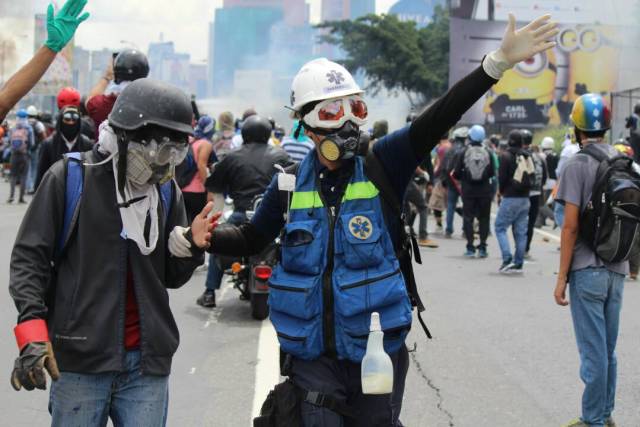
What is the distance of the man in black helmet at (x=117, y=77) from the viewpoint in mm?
6621

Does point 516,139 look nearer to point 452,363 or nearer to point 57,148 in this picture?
point 452,363

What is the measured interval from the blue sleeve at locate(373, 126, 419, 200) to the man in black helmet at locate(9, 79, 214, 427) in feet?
2.30

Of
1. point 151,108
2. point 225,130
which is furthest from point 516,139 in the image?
point 151,108

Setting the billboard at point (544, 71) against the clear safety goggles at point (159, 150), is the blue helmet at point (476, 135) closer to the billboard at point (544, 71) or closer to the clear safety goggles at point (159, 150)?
the clear safety goggles at point (159, 150)

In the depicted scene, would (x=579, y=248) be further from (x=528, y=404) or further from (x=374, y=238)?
(x=374, y=238)

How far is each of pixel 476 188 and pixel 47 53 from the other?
1081 cm

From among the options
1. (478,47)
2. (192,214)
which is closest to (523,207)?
(192,214)

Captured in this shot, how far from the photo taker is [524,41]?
3.70 metres

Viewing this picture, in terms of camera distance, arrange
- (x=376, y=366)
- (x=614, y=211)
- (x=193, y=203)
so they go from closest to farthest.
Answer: (x=376, y=366) < (x=614, y=211) < (x=193, y=203)

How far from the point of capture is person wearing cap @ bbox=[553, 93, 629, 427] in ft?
18.1

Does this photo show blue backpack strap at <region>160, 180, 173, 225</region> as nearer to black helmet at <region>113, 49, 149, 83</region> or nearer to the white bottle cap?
the white bottle cap

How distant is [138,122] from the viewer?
11.7 feet

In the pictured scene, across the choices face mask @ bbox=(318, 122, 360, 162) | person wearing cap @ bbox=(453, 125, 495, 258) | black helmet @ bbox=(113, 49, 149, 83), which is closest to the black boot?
black helmet @ bbox=(113, 49, 149, 83)

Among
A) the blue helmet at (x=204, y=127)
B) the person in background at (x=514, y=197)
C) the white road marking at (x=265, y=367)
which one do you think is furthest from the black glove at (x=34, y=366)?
the person in background at (x=514, y=197)
